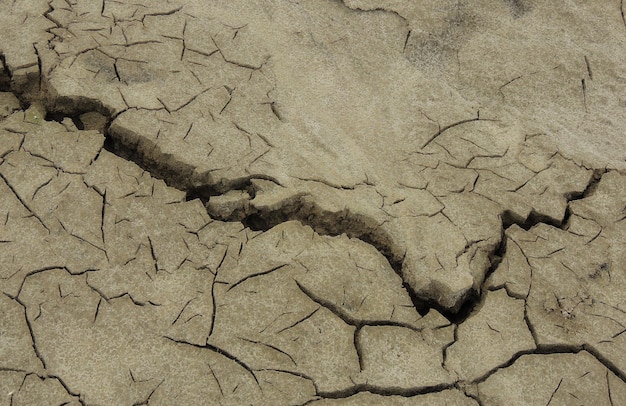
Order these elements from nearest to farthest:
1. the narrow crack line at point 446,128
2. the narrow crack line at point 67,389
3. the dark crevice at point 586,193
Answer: the narrow crack line at point 67,389, the dark crevice at point 586,193, the narrow crack line at point 446,128

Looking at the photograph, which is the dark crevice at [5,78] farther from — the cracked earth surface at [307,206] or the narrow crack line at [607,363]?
the narrow crack line at [607,363]

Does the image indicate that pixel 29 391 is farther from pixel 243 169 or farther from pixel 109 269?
pixel 243 169

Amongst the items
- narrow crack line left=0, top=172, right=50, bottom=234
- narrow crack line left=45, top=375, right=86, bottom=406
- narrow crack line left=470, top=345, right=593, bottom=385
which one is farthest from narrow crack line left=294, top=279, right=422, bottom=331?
narrow crack line left=0, top=172, right=50, bottom=234

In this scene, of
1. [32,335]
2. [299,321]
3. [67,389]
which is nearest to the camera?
[67,389]

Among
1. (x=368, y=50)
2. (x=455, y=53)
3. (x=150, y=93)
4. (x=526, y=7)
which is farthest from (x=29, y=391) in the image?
(x=526, y=7)

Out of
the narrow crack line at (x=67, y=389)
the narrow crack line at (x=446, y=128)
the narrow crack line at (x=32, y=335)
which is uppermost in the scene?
the narrow crack line at (x=446, y=128)

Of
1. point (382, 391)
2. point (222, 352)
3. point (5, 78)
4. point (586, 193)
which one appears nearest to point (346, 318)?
point (382, 391)

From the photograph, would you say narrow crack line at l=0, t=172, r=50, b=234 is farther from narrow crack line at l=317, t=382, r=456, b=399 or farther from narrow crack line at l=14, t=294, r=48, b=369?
narrow crack line at l=317, t=382, r=456, b=399

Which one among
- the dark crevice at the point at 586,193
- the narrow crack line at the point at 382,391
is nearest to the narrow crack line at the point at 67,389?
the narrow crack line at the point at 382,391

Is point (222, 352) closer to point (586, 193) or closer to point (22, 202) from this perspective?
point (22, 202)
